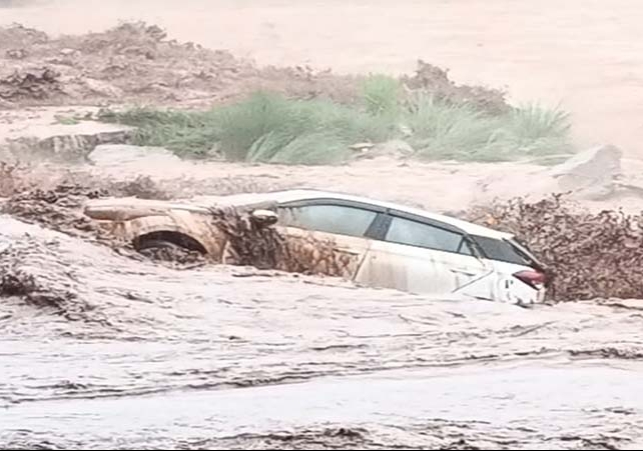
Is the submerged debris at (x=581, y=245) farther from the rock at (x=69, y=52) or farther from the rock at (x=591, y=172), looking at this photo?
the rock at (x=69, y=52)

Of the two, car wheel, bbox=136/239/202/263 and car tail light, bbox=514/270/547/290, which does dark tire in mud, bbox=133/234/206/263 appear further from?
car tail light, bbox=514/270/547/290

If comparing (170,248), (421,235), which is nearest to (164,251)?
(170,248)

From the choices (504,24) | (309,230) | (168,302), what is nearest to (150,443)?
(168,302)

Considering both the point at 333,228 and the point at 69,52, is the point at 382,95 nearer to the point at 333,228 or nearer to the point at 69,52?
the point at 333,228

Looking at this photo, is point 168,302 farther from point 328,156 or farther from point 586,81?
point 586,81

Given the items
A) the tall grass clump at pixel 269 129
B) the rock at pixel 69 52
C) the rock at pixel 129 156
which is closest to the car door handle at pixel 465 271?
the tall grass clump at pixel 269 129
